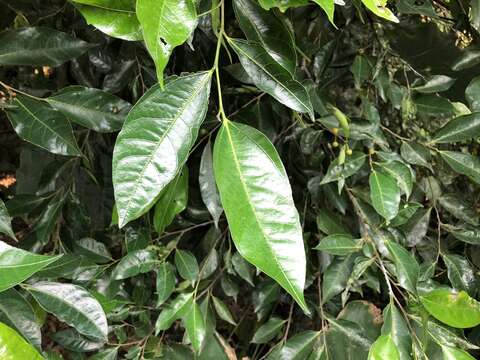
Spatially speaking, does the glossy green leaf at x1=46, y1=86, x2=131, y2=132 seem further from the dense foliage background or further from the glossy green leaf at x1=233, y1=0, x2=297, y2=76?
the glossy green leaf at x1=233, y1=0, x2=297, y2=76

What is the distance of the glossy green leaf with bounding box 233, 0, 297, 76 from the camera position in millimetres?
553

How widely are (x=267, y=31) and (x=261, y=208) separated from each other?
0.79 feet

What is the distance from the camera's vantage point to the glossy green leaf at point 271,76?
534mm

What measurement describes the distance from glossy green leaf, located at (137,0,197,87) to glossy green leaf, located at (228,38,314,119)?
126mm

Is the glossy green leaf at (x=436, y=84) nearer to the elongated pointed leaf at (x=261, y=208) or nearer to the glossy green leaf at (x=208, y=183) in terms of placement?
the glossy green leaf at (x=208, y=183)

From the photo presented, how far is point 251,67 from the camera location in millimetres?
534

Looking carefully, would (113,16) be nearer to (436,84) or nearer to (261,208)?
(261,208)

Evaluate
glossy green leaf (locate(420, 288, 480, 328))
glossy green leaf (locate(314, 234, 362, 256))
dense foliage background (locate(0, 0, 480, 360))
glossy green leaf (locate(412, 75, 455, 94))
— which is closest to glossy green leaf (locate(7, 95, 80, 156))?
dense foliage background (locate(0, 0, 480, 360))

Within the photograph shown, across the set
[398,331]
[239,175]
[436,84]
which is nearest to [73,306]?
[239,175]

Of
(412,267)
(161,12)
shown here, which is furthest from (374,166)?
(161,12)

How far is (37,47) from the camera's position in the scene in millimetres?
667

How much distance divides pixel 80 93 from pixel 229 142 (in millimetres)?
334

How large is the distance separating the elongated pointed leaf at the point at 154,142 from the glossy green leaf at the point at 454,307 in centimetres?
41

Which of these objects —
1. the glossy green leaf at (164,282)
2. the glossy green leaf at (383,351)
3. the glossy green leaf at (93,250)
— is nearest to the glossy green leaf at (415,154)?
the glossy green leaf at (383,351)
